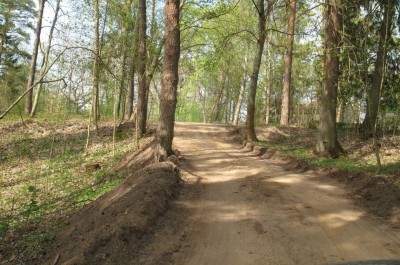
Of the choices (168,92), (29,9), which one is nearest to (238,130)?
(168,92)

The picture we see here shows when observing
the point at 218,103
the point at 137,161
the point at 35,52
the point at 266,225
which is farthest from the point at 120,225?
the point at 218,103

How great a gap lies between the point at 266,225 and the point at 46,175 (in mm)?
12646

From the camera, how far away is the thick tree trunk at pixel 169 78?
45.2 feet

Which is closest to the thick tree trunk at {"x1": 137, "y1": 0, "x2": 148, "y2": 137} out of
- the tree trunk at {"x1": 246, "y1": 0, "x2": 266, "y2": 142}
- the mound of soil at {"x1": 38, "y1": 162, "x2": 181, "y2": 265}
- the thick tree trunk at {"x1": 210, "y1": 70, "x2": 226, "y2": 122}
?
the tree trunk at {"x1": 246, "y1": 0, "x2": 266, "y2": 142}

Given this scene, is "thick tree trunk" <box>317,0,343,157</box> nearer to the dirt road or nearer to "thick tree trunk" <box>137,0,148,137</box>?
the dirt road

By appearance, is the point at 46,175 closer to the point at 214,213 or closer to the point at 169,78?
the point at 169,78

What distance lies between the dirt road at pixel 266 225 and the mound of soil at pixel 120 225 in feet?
1.04

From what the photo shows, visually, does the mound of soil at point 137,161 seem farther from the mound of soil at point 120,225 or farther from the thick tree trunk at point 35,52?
the thick tree trunk at point 35,52

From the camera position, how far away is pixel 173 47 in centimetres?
1380

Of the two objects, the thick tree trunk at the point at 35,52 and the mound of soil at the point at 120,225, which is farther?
the thick tree trunk at the point at 35,52

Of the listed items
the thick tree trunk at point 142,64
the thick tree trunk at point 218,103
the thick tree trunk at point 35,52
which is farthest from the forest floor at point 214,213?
the thick tree trunk at point 218,103

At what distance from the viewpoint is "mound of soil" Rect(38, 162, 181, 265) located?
720 centimetres

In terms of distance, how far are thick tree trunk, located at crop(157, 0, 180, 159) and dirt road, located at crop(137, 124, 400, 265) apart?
1.42 metres

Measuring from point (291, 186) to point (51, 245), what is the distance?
5.80 metres
